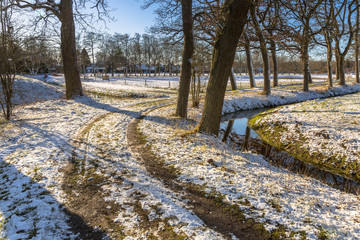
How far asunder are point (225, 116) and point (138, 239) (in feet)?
41.3

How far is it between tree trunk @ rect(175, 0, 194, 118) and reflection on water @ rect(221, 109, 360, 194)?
274 cm

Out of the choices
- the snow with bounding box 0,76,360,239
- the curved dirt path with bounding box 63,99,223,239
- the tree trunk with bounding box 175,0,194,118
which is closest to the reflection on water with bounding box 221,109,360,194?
the snow with bounding box 0,76,360,239

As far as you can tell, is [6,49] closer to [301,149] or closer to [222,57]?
[222,57]

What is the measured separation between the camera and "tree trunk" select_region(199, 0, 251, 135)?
5.96 m

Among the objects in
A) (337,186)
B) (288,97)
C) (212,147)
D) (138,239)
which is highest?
(288,97)

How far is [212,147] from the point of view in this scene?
6543mm

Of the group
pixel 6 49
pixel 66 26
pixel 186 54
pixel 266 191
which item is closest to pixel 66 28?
pixel 66 26

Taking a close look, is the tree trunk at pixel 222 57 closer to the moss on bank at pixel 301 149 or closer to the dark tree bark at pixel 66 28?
the moss on bank at pixel 301 149

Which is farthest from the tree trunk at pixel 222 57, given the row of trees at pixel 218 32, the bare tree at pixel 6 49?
the bare tree at pixel 6 49

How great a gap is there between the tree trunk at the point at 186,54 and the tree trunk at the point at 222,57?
7.33ft

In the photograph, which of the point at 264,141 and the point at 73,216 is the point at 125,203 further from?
the point at 264,141

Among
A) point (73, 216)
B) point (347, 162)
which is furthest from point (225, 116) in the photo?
point (73, 216)

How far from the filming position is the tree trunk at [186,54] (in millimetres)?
8586

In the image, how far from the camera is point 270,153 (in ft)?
27.3
